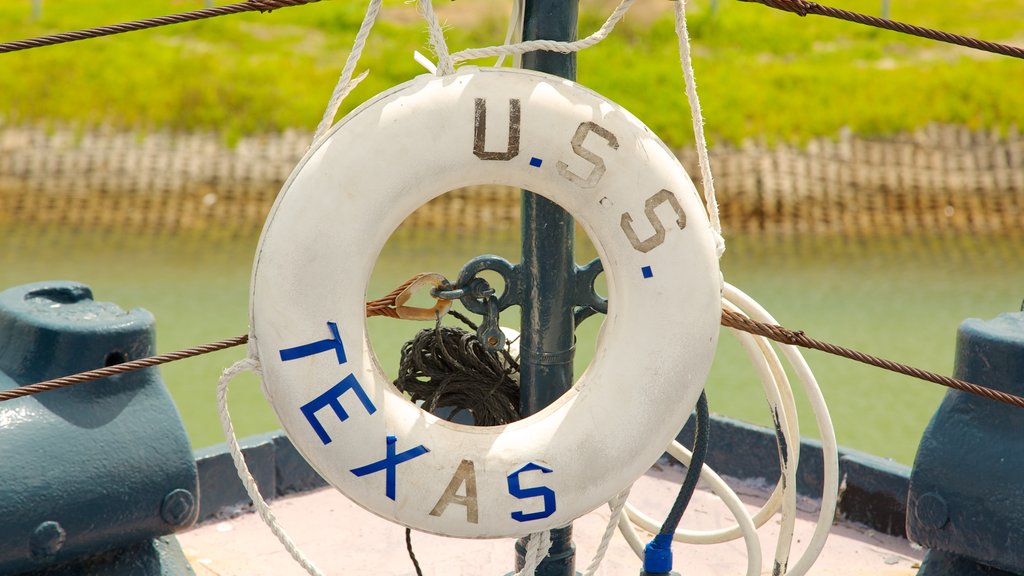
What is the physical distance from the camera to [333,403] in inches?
64.1

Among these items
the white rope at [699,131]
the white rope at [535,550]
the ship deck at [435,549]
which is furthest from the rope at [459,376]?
the ship deck at [435,549]

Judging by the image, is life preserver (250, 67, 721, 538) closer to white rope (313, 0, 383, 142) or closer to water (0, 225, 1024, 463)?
white rope (313, 0, 383, 142)

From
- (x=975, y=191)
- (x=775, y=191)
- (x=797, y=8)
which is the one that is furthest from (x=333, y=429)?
(x=975, y=191)

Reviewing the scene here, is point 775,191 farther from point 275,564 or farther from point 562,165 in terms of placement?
point 562,165

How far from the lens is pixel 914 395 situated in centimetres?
485

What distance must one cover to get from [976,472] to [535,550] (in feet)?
2.11

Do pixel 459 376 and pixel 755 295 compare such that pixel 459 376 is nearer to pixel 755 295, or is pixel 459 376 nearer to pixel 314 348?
pixel 314 348

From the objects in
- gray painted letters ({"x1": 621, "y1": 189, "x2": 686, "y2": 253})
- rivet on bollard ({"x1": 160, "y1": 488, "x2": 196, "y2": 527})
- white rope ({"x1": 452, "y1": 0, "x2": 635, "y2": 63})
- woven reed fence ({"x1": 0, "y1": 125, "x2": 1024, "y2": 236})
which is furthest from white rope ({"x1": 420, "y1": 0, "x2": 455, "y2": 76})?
woven reed fence ({"x1": 0, "y1": 125, "x2": 1024, "y2": 236})

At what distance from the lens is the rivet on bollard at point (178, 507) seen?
1.87 metres

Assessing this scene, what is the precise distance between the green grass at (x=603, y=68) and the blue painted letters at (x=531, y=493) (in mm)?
5858

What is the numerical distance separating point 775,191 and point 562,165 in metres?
6.08

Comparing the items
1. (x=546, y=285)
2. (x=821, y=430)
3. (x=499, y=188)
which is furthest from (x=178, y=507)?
(x=499, y=188)

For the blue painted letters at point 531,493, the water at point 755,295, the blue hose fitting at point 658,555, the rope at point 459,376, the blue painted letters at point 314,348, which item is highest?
the blue painted letters at point 314,348

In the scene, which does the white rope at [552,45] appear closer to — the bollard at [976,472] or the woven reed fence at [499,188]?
the bollard at [976,472]
